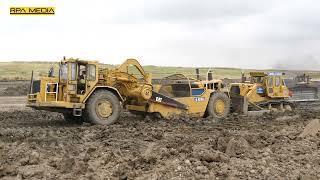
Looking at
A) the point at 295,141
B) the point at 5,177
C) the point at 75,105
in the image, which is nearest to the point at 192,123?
the point at 75,105

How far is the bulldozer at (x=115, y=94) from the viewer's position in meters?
14.4

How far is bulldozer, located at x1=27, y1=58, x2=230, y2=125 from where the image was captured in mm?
14359

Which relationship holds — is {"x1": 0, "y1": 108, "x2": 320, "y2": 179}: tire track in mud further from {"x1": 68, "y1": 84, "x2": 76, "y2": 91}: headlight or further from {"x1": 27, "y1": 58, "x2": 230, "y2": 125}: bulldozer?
{"x1": 68, "y1": 84, "x2": 76, "y2": 91}: headlight

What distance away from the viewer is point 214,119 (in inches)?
652

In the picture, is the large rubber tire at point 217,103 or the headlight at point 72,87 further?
the large rubber tire at point 217,103

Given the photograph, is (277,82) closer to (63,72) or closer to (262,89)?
(262,89)

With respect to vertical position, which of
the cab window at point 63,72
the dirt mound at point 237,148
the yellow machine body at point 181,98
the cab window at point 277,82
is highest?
the cab window at point 63,72

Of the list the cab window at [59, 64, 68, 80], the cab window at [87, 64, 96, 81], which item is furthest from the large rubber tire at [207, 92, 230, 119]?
the cab window at [59, 64, 68, 80]

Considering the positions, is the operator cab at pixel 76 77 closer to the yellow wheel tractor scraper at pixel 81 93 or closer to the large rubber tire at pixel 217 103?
the yellow wheel tractor scraper at pixel 81 93

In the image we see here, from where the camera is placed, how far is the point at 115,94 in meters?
15.0

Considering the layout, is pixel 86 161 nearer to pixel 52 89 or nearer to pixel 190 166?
pixel 190 166

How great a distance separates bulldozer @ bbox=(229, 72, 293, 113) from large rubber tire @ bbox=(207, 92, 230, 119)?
2.08 meters

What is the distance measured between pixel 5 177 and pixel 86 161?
1481 mm

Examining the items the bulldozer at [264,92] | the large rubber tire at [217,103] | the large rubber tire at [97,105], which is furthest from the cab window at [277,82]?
the large rubber tire at [97,105]
